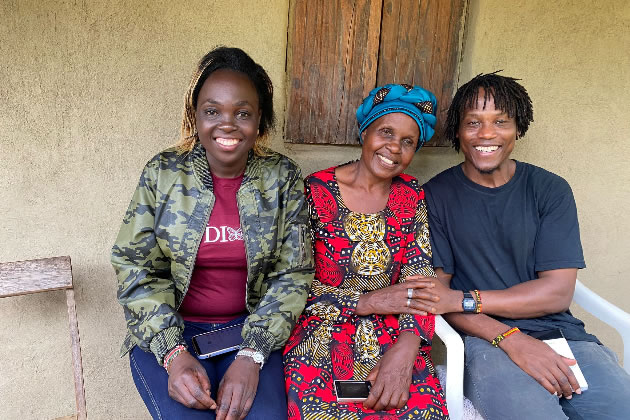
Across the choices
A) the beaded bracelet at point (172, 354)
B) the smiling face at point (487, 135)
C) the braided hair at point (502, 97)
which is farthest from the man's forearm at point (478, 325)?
the beaded bracelet at point (172, 354)

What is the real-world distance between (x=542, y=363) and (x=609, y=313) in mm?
562

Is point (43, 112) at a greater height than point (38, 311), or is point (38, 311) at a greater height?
point (43, 112)

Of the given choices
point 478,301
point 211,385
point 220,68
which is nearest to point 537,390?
point 478,301

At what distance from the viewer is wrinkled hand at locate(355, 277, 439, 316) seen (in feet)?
6.83

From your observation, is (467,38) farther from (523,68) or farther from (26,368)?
(26,368)

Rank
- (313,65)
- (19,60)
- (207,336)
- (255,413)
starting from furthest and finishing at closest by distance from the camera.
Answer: (313,65), (19,60), (207,336), (255,413)

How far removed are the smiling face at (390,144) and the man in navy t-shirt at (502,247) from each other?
0.88ft

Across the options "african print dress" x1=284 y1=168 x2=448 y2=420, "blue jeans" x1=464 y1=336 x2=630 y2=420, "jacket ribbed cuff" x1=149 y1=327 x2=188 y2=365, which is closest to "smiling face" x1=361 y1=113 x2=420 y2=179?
"african print dress" x1=284 y1=168 x2=448 y2=420

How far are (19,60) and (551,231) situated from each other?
237cm

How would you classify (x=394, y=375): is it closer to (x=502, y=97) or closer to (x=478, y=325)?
(x=478, y=325)

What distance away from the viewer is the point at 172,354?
1729 millimetres

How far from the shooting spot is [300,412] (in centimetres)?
174

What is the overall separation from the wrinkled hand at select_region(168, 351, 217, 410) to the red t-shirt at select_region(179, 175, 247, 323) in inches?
12.9

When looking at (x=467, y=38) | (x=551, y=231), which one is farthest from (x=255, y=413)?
(x=467, y=38)
